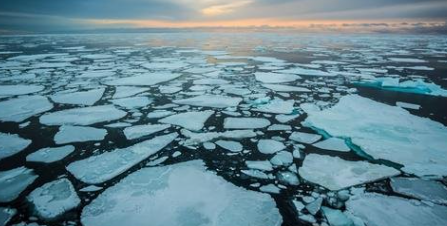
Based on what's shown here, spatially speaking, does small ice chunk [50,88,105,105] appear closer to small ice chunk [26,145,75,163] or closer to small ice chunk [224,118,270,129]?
small ice chunk [26,145,75,163]

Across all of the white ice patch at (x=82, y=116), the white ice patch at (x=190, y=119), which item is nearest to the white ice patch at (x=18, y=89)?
the white ice patch at (x=82, y=116)

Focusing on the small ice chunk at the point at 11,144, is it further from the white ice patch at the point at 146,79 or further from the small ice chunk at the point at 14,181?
the white ice patch at the point at 146,79

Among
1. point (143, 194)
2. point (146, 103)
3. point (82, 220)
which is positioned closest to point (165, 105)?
point (146, 103)

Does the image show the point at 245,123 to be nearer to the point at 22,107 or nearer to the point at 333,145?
the point at 333,145

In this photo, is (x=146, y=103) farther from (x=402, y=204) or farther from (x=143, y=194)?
(x=402, y=204)

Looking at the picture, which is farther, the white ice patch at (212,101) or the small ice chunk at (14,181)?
the white ice patch at (212,101)

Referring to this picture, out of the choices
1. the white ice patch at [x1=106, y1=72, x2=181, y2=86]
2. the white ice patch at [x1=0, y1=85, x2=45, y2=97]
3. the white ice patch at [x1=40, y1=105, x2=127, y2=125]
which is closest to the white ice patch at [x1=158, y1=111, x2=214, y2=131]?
the white ice patch at [x1=40, y1=105, x2=127, y2=125]
